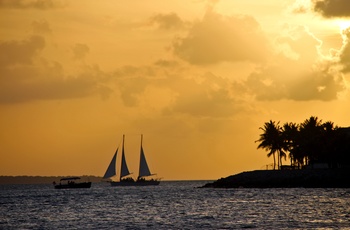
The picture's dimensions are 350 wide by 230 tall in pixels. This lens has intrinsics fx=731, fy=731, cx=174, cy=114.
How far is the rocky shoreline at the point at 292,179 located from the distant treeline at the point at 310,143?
211 inches

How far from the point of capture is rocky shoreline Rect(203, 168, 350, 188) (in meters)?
130

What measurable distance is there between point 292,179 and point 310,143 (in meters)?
9.33

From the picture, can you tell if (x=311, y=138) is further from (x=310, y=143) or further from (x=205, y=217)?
(x=205, y=217)

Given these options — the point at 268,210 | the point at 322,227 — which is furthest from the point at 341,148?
the point at 322,227

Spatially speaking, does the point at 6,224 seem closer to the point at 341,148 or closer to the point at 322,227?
the point at 322,227

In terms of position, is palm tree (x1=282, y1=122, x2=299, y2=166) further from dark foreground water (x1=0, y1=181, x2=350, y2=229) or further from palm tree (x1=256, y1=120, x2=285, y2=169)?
dark foreground water (x1=0, y1=181, x2=350, y2=229)

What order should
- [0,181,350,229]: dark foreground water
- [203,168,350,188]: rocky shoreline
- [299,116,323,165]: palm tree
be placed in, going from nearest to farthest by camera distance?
[0,181,350,229]: dark foreground water, [203,168,350,188]: rocky shoreline, [299,116,323,165]: palm tree

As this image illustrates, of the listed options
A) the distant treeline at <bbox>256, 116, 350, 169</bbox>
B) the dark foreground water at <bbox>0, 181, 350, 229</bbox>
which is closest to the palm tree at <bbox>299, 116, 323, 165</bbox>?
the distant treeline at <bbox>256, 116, 350, 169</bbox>

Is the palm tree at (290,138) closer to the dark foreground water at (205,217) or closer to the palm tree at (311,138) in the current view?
the palm tree at (311,138)

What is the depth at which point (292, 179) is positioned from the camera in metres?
139

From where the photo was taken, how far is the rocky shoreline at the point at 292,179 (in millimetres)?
129750

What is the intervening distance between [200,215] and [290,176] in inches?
2676

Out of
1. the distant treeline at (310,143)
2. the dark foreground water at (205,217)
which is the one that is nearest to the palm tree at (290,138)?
the distant treeline at (310,143)

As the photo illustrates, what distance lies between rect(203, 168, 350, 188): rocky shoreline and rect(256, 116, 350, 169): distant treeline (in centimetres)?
536
